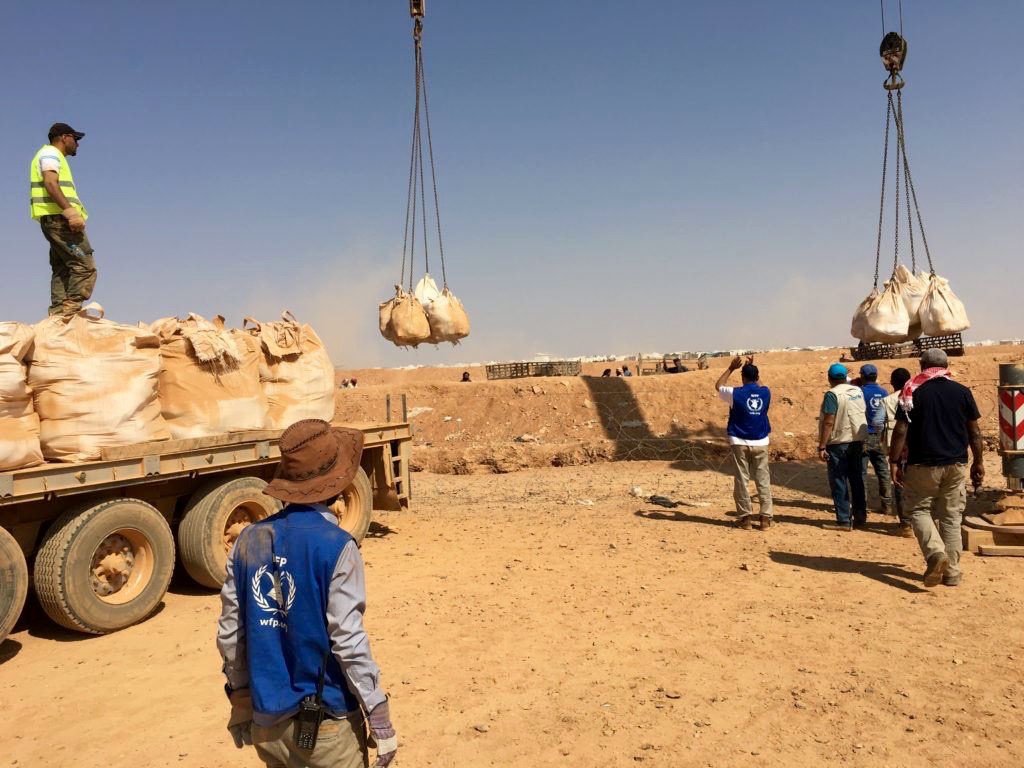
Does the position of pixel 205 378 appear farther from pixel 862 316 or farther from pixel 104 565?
pixel 862 316

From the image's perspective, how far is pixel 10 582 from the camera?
479 centimetres

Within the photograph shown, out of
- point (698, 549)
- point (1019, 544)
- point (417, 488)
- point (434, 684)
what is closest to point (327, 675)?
point (434, 684)

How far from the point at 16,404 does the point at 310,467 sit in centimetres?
389

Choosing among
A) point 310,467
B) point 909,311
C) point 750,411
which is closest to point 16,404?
point 310,467

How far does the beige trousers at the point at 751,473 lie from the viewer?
7816 mm

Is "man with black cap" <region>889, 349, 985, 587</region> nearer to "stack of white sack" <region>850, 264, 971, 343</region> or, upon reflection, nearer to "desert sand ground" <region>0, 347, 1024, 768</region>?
"desert sand ground" <region>0, 347, 1024, 768</region>

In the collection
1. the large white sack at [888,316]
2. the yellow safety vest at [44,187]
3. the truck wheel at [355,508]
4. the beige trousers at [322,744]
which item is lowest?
the truck wheel at [355,508]

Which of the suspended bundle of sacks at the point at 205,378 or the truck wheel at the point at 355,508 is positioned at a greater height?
the suspended bundle of sacks at the point at 205,378

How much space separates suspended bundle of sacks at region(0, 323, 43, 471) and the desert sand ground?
140 cm

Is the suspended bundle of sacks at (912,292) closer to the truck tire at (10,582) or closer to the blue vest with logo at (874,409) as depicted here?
the blue vest with logo at (874,409)

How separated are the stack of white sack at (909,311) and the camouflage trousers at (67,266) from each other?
10.2 m

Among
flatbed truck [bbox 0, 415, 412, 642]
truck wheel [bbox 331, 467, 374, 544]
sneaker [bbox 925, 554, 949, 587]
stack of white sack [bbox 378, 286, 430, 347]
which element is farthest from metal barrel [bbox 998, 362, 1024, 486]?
stack of white sack [bbox 378, 286, 430, 347]

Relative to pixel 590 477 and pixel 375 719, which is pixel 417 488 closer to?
pixel 590 477

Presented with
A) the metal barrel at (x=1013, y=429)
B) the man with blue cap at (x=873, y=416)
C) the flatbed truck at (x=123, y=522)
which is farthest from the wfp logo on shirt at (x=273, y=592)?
the man with blue cap at (x=873, y=416)
